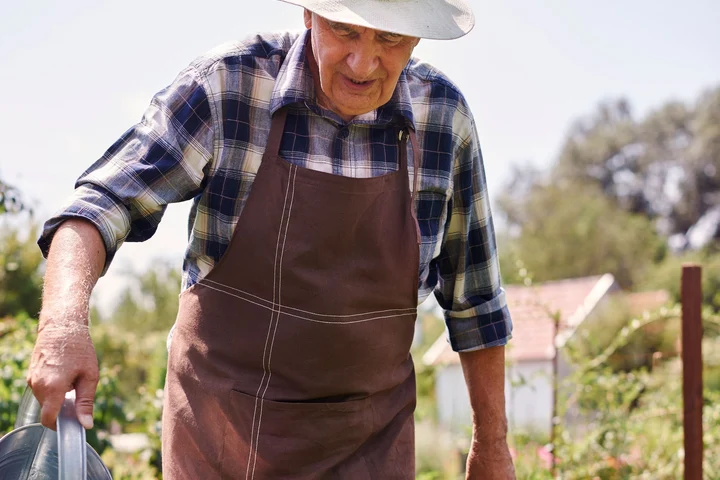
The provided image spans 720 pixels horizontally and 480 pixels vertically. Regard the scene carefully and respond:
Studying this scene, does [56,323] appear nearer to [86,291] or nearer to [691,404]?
[86,291]

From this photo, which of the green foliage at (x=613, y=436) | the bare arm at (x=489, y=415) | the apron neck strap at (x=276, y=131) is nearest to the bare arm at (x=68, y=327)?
the apron neck strap at (x=276, y=131)

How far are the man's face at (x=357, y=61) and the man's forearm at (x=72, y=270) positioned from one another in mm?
615

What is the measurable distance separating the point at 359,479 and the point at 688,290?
2.10m

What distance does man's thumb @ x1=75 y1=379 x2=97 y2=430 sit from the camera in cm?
135

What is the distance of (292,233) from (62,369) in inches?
24.8

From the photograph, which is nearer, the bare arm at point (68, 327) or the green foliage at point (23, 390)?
the bare arm at point (68, 327)

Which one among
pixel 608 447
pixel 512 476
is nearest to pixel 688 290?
pixel 608 447

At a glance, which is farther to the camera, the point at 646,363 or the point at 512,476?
the point at 646,363

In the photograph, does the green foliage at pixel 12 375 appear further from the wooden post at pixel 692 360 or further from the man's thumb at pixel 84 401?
the wooden post at pixel 692 360

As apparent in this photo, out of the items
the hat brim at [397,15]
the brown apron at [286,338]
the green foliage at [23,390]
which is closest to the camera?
the hat brim at [397,15]

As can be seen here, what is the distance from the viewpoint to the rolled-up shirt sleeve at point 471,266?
85.7 inches

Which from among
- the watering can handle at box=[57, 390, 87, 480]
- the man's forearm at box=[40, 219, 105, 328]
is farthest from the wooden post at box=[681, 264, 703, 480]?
the watering can handle at box=[57, 390, 87, 480]

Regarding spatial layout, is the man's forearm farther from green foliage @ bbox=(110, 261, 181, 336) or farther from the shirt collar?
green foliage @ bbox=(110, 261, 181, 336)

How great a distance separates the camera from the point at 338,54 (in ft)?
5.94
